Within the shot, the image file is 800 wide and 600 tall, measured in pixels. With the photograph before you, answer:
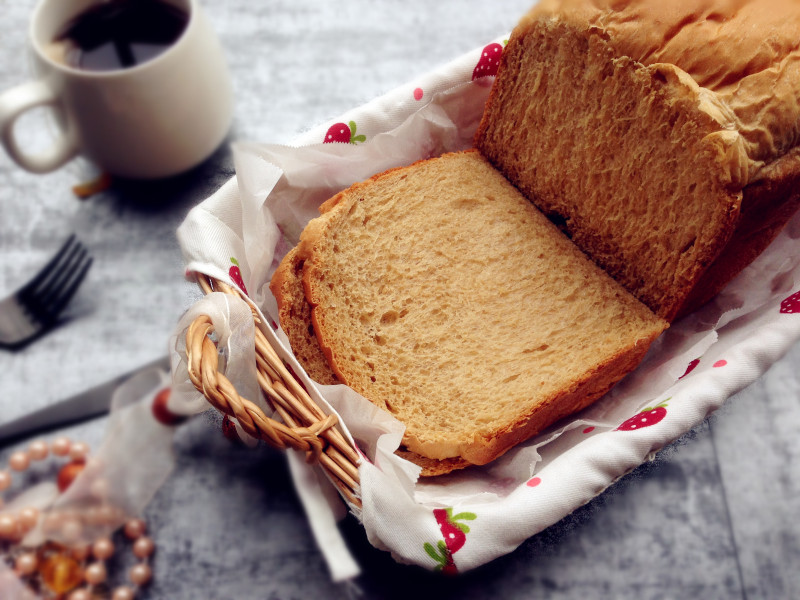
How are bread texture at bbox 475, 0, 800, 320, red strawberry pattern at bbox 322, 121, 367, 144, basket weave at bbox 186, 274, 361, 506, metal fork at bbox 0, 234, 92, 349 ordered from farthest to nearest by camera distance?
metal fork at bbox 0, 234, 92, 349
red strawberry pattern at bbox 322, 121, 367, 144
bread texture at bbox 475, 0, 800, 320
basket weave at bbox 186, 274, 361, 506

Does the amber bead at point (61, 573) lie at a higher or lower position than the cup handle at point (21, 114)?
lower

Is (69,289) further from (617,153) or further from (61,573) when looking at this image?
(617,153)

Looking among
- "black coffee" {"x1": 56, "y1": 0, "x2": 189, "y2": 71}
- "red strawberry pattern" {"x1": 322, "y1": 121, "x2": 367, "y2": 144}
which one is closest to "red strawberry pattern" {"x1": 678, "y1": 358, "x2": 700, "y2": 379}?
"red strawberry pattern" {"x1": 322, "y1": 121, "x2": 367, "y2": 144}

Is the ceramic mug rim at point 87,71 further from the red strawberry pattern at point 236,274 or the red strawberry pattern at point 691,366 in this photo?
the red strawberry pattern at point 691,366

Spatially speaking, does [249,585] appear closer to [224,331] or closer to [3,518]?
[3,518]

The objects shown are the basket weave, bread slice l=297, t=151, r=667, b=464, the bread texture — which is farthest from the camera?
bread slice l=297, t=151, r=667, b=464

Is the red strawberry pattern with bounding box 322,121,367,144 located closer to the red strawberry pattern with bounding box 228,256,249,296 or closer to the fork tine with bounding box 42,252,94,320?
the red strawberry pattern with bounding box 228,256,249,296

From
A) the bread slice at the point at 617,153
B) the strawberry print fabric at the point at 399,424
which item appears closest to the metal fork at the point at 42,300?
the strawberry print fabric at the point at 399,424
